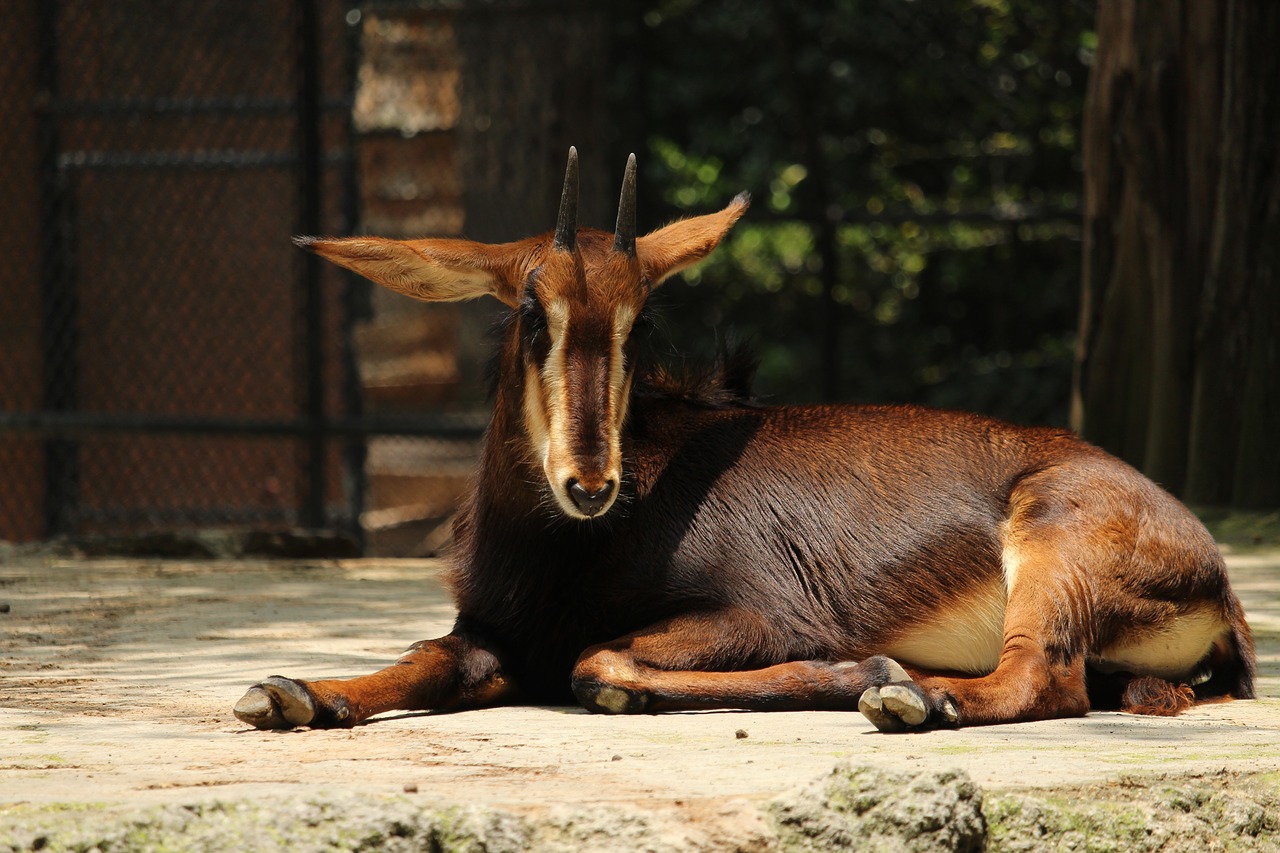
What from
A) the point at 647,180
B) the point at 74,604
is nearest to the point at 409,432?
the point at 647,180

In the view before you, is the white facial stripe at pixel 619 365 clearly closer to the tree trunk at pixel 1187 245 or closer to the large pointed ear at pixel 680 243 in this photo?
the large pointed ear at pixel 680 243

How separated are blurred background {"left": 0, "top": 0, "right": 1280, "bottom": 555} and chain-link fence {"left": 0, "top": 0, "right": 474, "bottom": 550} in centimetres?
2

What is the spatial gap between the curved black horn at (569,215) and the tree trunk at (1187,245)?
4.86 metres

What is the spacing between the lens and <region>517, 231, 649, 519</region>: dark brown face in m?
4.07

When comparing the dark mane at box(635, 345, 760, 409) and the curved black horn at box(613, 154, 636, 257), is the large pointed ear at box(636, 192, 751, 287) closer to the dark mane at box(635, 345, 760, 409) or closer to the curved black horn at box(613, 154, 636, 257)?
the curved black horn at box(613, 154, 636, 257)

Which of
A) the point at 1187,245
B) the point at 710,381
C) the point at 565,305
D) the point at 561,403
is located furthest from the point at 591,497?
the point at 1187,245

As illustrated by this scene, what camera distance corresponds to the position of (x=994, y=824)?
3.10m

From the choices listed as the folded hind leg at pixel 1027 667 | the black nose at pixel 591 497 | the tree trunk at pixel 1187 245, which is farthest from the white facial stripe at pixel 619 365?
the tree trunk at pixel 1187 245

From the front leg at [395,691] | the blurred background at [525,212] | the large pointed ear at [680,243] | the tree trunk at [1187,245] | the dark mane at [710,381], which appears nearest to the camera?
the front leg at [395,691]

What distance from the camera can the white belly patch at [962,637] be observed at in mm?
4566

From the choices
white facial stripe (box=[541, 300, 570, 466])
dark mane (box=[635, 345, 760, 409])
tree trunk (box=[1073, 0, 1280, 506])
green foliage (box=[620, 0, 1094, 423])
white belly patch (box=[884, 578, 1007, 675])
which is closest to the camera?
white facial stripe (box=[541, 300, 570, 466])

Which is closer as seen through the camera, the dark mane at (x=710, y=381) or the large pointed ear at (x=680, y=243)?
the large pointed ear at (x=680, y=243)

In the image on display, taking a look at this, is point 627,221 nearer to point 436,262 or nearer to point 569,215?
point 569,215

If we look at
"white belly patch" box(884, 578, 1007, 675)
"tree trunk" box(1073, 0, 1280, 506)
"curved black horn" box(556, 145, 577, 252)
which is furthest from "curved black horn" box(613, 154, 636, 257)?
"tree trunk" box(1073, 0, 1280, 506)
